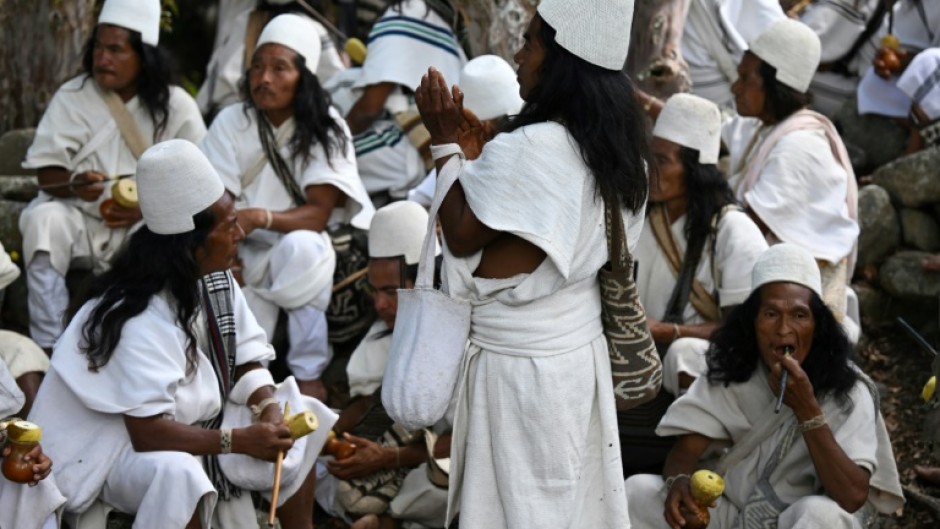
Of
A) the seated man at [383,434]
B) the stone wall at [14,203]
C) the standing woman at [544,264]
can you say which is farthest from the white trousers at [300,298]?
the standing woman at [544,264]

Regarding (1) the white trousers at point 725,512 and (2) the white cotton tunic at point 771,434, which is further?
(2) the white cotton tunic at point 771,434

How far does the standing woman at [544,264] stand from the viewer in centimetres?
435

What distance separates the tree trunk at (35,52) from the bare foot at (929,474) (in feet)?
17.3

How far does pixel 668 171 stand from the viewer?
21.7 ft

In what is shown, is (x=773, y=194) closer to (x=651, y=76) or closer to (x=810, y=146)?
(x=810, y=146)

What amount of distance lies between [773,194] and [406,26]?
227 centimetres

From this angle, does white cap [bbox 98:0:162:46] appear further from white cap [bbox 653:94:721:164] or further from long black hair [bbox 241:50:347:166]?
white cap [bbox 653:94:721:164]

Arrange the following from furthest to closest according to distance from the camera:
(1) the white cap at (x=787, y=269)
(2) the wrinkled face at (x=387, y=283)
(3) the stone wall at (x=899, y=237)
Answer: (3) the stone wall at (x=899, y=237) → (2) the wrinkled face at (x=387, y=283) → (1) the white cap at (x=787, y=269)

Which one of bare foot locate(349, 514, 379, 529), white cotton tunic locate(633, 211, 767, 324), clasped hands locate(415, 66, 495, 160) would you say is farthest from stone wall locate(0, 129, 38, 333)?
clasped hands locate(415, 66, 495, 160)

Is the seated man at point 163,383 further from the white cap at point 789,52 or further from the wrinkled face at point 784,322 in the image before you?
the white cap at point 789,52

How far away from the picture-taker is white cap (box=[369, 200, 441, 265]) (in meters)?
6.49

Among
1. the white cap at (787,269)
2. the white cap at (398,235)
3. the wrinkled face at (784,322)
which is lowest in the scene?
the white cap at (398,235)

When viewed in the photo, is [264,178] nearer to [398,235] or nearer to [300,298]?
[300,298]

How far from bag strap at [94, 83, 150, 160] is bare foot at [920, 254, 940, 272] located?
399cm
